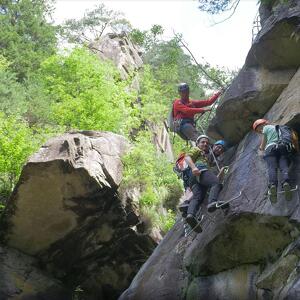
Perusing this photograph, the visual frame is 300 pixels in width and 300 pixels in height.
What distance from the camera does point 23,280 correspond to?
15.8 meters

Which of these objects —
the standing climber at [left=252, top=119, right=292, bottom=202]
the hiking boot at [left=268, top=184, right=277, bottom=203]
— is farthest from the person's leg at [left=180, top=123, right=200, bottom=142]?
the hiking boot at [left=268, top=184, right=277, bottom=203]

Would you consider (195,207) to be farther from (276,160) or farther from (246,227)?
(276,160)

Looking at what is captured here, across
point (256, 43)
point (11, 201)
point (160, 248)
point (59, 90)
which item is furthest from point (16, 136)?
point (256, 43)

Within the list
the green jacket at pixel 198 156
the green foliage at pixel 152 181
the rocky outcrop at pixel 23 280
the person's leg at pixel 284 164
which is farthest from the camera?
the green foliage at pixel 152 181

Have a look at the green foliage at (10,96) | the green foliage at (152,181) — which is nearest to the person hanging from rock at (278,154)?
the green foliage at (152,181)

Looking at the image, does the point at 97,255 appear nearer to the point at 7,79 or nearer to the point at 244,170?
the point at 244,170

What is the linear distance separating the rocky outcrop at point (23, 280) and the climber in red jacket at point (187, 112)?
704 cm

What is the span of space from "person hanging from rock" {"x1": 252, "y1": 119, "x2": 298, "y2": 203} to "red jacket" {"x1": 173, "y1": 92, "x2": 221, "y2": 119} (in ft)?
12.3

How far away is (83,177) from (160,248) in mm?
3275

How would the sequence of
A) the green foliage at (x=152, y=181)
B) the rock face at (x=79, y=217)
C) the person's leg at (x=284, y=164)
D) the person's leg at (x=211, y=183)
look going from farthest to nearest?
the green foliage at (x=152, y=181) → the rock face at (x=79, y=217) → the person's leg at (x=211, y=183) → the person's leg at (x=284, y=164)

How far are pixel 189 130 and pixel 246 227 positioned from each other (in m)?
3.98

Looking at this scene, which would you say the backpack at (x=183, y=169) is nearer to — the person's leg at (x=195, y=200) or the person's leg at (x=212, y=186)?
the person's leg at (x=195, y=200)

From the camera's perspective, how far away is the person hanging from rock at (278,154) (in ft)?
29.5

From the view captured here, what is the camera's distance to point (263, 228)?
9812mm
